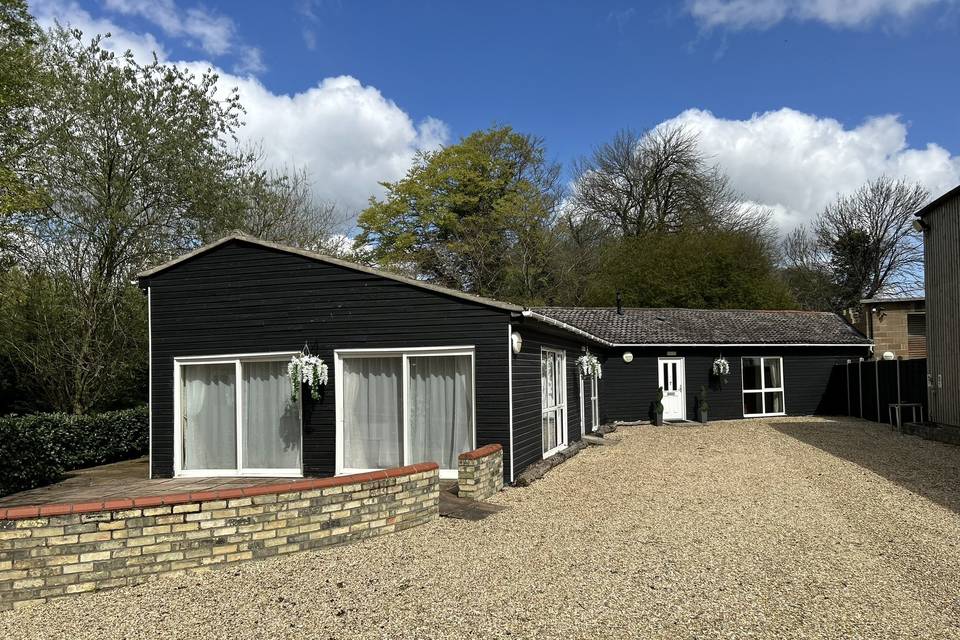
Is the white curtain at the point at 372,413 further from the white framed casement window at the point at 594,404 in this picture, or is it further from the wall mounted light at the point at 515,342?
the white framed casement window at the point at 594,404

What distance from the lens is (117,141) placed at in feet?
46.3

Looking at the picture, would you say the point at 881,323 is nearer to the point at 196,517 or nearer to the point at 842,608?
the point at 842,608

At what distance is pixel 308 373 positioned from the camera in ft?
28.8

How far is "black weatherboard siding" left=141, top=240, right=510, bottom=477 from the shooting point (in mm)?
8492

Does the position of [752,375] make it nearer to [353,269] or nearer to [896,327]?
[896,327]

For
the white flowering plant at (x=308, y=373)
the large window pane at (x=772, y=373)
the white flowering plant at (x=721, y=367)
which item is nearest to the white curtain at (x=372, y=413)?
the white flowering plant at (x=308, y=373)

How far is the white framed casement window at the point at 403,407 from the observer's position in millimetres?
8719

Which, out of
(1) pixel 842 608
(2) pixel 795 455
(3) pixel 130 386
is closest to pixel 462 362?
(1) pixel 842 608

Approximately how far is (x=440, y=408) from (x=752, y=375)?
1309 cm

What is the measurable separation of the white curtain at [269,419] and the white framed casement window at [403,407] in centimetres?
79

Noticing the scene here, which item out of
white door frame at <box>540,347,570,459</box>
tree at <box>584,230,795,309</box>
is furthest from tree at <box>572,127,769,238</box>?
white door frame at <box>540,347,570,459</box>

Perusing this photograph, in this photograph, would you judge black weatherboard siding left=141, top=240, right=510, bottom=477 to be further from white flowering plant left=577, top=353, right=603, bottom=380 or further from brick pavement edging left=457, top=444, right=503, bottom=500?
white flowering plant left=577, top=353, right=603, bottom=380

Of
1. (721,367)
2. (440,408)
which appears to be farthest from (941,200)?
(440,408)

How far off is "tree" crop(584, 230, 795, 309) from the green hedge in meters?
20.0
